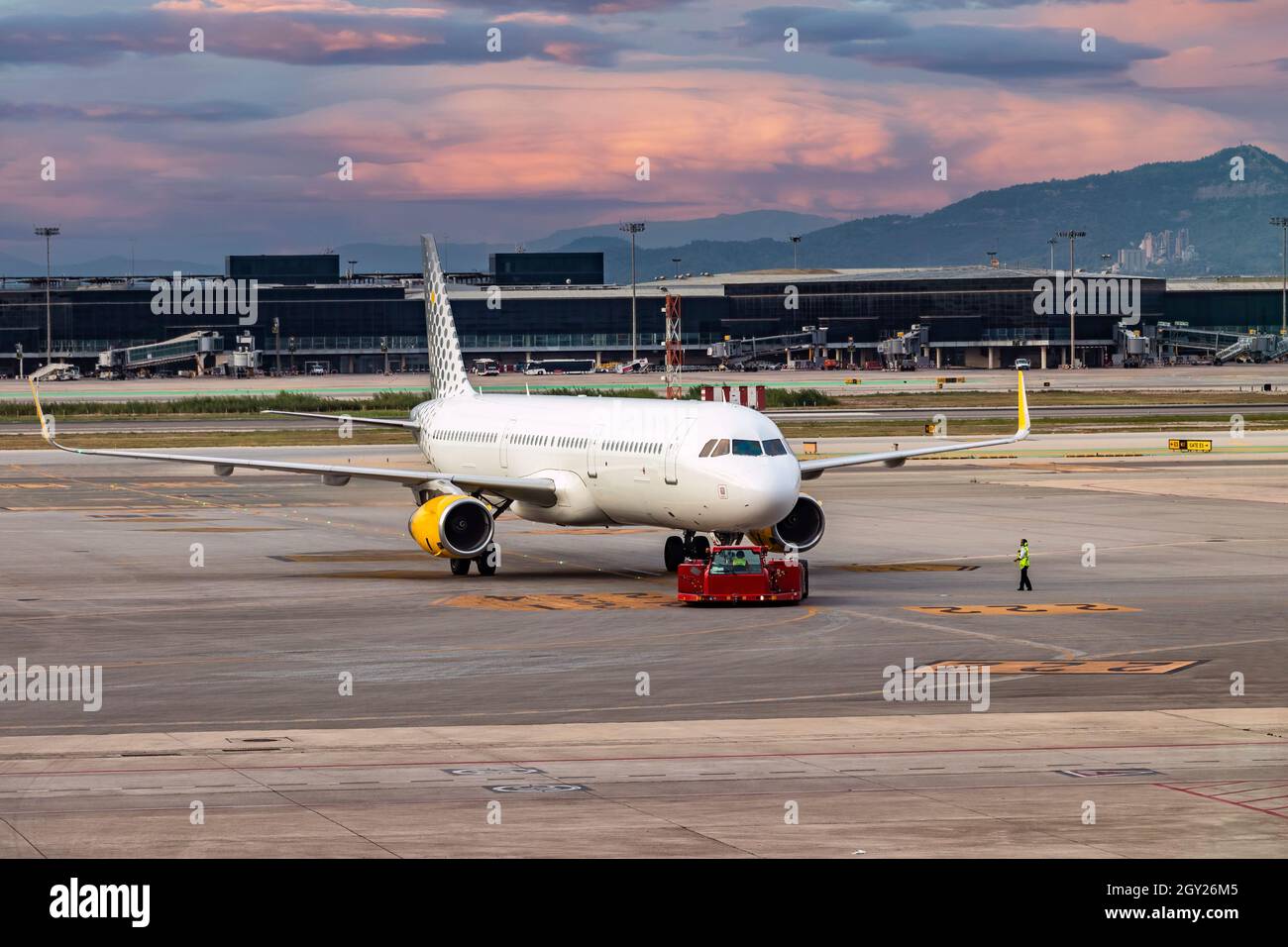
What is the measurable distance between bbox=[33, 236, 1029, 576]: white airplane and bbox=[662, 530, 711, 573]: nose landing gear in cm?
4

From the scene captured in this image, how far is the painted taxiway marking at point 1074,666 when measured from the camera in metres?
34.2

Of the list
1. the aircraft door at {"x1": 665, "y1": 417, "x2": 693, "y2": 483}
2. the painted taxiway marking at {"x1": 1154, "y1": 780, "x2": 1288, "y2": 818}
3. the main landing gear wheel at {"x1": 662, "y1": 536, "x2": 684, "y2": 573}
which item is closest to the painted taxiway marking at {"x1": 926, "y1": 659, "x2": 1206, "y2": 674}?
the painted taxiway marking at {"x1": 1154, "y1": 780, "x2": 1288, "y2": 818}

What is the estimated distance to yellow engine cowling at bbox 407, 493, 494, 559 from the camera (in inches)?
1977

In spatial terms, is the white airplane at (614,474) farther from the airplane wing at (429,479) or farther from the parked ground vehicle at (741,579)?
the parked ground vehicle at (741,579)

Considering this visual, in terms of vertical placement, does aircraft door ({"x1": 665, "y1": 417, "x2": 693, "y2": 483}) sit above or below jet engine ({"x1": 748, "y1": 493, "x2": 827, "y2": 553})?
above

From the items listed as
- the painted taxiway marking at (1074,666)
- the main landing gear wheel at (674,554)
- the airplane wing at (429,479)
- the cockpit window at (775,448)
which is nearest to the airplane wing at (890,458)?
the main landing gear wheel at (674,554)

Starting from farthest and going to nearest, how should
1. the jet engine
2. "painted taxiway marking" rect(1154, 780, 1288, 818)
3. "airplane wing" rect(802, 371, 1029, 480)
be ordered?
"airplane wing" rect(802, 371, 1029, 480)
the jet engine
"painted taxiway marking" rect(1154, 780, 1288, 818)

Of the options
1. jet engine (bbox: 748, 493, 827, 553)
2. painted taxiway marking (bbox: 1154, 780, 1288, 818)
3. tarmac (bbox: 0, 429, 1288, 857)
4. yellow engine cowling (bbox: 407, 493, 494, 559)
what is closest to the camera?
tarmac (bbox: 0, 429, 1288, 857)

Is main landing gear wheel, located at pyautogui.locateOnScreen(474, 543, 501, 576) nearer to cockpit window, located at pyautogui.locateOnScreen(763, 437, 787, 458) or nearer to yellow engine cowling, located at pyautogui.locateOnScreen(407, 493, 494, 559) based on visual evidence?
yellow engine cowling, located at pyautogui.locateOnScreen(407, 493, 494, 559)

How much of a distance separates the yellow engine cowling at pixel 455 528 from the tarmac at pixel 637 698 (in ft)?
3.99

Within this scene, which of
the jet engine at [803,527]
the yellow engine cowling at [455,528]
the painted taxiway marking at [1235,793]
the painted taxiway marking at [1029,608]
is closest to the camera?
the painted taxiway marking at [1235,793]

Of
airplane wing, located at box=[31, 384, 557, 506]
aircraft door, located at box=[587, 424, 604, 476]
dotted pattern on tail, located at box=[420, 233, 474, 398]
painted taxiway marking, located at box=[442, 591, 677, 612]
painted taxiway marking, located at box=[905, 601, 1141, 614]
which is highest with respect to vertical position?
dotted pattern on tail, located at box=[420, 233, 474, 398]

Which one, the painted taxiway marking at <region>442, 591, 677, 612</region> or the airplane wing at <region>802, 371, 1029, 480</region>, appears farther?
the airplane wing at <region>802, 371, 1029, 480</region>

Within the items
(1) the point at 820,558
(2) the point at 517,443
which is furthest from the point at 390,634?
(1) the point at 820,558
